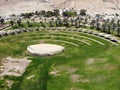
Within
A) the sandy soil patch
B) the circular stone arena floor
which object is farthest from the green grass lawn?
the sandy soil patch

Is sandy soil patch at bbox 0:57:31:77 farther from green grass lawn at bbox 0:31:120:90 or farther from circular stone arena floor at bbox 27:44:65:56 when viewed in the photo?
circular stone arena floor at bbox 27:44:65:56

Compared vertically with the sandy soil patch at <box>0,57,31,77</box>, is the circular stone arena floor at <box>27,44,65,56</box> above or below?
above

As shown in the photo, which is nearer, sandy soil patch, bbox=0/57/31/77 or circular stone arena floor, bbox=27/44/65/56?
sandy soil patch, bbox=0/57/31/77

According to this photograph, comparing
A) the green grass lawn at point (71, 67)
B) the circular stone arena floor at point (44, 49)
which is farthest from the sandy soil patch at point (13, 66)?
the circular stone arena floor at point (44, 49)

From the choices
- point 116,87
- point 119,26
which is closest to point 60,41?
point 119,26

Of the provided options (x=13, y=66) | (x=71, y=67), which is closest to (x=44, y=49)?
(x=13, y=66)

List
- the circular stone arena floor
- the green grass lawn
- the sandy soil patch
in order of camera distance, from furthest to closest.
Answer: the circular stone arena floor < the sandy soil patch < the green grass lawn

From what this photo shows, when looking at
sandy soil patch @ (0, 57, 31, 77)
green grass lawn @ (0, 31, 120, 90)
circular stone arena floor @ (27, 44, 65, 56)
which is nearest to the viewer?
green grass lawn @ (0, 31, 120, 90)

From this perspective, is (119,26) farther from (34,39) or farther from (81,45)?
(34,39)
